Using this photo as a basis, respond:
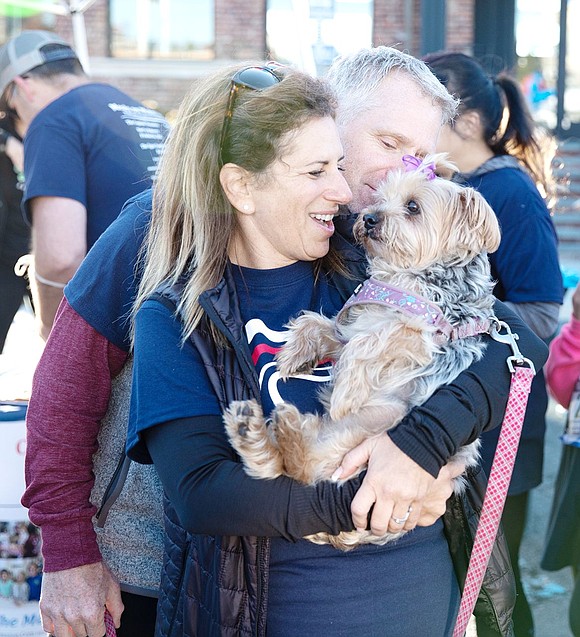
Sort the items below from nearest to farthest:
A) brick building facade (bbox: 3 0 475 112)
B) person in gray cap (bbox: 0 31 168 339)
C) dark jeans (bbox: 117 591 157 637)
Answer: dark jeans (bbox: 117 591 157 637) → person in gray cap (bbox: 0 31 168 339) → brick building facade (bbox: 3 0 475 112)

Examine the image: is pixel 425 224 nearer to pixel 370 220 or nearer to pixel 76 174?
pixel 370 220

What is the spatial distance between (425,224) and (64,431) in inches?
46.6

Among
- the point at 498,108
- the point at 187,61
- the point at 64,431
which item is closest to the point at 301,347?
the point at 64,431

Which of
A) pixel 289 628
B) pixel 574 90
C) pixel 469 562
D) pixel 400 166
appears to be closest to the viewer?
pixel 289 628

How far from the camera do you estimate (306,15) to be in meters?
8.23

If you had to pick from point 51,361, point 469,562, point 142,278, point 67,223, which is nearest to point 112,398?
point 51,361

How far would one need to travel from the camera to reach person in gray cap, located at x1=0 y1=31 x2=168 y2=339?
3.78m

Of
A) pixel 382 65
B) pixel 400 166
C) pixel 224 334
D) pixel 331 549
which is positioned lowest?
pixel 331 549

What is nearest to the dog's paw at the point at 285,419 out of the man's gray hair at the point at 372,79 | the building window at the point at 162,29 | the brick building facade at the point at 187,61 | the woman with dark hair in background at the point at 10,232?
the man's gray hair at the point at 372,79

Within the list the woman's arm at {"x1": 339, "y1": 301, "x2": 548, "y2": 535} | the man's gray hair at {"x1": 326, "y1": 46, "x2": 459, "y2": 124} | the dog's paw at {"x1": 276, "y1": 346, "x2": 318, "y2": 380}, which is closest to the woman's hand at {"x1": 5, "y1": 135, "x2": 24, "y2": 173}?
the man's gray hair at {"x1": 326, "y1": 46, "x2": 459, "y2": 124}

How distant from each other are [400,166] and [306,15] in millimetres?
6102

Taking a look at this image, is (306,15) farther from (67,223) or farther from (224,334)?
(224,334)

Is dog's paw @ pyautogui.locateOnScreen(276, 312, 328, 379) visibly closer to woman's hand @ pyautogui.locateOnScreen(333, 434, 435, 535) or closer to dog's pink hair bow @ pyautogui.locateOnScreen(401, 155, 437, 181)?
woman's hand @ pyautogui.locateOnScreen(333, 434, 435, 535)

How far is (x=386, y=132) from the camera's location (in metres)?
2.62
